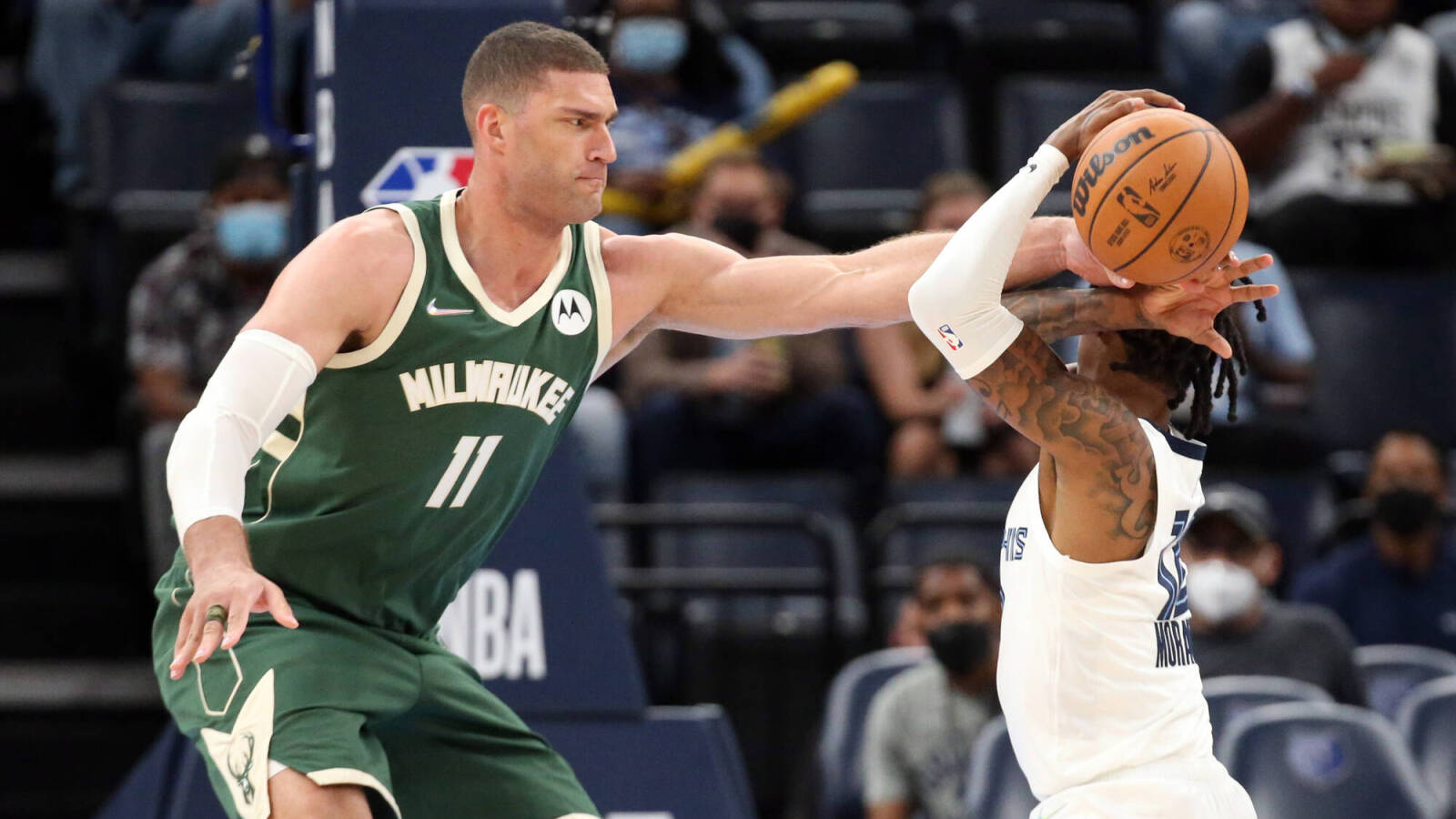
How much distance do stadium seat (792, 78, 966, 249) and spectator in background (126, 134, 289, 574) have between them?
2908 mm

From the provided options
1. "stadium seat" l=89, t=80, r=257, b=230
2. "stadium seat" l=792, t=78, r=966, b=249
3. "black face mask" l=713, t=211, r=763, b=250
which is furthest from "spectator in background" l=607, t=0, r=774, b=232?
"stadium seat" l=89, t=80, r=257, b=230

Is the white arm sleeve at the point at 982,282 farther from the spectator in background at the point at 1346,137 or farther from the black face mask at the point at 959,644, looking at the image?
the spectator in background at the point at 1346,137

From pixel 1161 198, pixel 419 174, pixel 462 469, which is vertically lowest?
pixel 462 469

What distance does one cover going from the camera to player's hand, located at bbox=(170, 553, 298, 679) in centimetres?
347

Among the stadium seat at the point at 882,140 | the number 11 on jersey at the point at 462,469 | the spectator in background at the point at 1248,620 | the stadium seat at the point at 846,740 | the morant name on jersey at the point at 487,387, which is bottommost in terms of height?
the stadium seat at the point at 846,740

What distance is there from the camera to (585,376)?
14.1 feet

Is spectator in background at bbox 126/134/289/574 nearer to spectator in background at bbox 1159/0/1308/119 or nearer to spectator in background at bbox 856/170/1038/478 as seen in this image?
spectator in background at bbox 856/170/1038/478

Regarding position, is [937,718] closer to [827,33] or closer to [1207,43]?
[827,33]

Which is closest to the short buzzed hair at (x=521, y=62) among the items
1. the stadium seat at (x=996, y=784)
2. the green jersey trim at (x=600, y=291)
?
the green jersey trim at (x=600, y=291)

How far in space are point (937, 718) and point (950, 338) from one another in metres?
3.22

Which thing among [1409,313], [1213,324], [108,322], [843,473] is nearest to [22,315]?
[108,322]

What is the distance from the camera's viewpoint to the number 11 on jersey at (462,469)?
4078mm

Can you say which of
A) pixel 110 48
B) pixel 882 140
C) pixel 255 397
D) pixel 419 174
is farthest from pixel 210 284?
pixel 255 397

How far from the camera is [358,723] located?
3.94 metres
